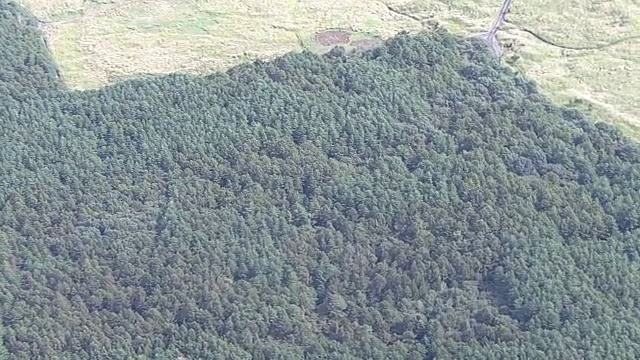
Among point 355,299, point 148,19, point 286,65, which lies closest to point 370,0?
point 286,65

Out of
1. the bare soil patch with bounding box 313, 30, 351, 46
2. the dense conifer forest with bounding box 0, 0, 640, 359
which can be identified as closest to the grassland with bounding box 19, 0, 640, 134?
the bare soil patch with bounding box 313, 30, 351, 46

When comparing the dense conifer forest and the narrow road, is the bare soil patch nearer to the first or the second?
the dense conifer forest

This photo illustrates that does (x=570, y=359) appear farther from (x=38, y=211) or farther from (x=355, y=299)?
(x=38, y=211)

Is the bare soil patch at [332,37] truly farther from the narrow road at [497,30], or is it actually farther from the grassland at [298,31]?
the narrow road at [497,30]

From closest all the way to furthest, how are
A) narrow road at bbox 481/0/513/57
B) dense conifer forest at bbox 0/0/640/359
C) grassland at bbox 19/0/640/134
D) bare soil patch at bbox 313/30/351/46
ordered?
dense conifer forest at bbox 0/0/640/359 < grassland at bbox 19/0/640/134 < narrow road at bbox 481/0/513/57 < bare soil patch at bbox 313/30/351/46

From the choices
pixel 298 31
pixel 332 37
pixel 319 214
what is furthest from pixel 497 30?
pixel 319 214

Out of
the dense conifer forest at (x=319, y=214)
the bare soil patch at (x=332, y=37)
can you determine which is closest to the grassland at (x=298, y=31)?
the bare soil patch at (x=332, y=37)
